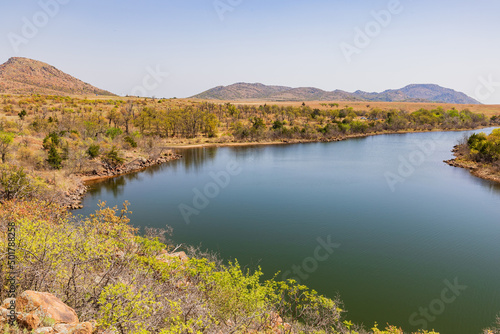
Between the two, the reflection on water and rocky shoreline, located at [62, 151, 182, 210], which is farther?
the reflection on water

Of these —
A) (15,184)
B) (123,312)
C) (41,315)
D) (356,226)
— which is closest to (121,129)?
(15,184)

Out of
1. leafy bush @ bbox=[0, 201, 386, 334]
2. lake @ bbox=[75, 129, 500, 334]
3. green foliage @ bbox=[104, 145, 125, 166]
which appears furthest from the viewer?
green foliage @ bbox=[104, 145, 125, 166]

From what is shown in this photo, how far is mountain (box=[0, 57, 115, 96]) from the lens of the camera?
94.8 m

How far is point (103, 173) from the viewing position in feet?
126

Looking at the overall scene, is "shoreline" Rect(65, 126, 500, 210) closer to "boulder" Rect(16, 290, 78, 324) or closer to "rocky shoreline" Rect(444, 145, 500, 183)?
"rocky shoreline" Rect(444, 145, 500, 183)

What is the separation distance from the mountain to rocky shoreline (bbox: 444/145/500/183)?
11056 centimetres

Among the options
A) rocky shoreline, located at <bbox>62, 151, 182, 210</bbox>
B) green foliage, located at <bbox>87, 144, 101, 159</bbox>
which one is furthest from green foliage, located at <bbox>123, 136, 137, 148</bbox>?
green foliage, located at <bbox>87, 144, 101, 159</bbox>

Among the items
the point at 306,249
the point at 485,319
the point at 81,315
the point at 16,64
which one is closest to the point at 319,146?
the point at 306,249

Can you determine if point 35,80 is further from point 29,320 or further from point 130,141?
point 29,320

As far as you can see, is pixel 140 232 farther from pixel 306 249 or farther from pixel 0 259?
pixel 0 259

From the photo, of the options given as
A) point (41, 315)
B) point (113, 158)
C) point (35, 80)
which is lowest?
point (113, 158)

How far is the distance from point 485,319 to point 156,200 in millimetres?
25280

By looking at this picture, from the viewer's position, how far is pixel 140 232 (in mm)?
20609

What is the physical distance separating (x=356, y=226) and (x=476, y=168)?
3068 centimetres
